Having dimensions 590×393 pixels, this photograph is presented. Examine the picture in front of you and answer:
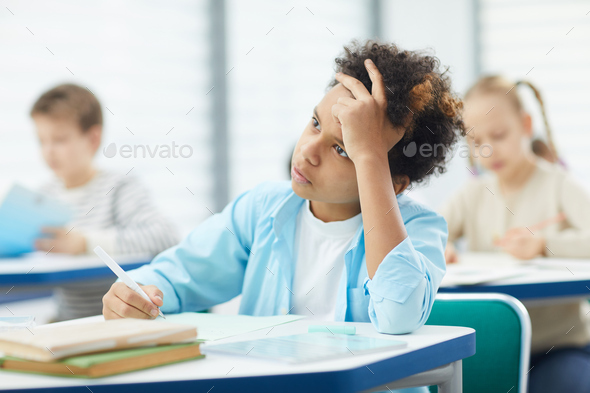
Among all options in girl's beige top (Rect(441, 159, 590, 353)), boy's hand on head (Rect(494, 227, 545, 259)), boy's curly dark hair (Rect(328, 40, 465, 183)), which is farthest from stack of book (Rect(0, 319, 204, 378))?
boy's hand on head (Rect(494, 227, 545, 259))

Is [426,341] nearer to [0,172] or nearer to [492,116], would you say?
[492,116]

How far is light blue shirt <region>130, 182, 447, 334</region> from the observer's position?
0.98 m

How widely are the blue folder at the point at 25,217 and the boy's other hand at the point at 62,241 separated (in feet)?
0.06

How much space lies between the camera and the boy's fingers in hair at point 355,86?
1.01 meters

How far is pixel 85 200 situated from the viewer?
2.21 m

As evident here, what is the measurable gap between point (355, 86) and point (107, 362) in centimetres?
63

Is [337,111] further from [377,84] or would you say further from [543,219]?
[543,219]

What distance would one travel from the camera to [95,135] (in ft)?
7.48

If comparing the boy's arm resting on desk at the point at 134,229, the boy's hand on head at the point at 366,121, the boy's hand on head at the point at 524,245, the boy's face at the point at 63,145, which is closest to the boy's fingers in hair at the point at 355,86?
the boy's hand on head at the point at 366,121

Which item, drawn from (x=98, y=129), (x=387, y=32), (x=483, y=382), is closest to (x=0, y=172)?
(x=98, y=129)

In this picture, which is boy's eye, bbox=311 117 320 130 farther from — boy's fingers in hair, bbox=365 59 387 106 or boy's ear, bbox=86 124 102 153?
boy's ear, bbox=86 124 102 153

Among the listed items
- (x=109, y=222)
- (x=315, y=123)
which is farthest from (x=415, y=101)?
(x=109, y=222)

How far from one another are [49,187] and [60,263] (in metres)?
0.63

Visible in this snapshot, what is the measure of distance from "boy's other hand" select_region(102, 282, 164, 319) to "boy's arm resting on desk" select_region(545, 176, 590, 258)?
1.42 m
